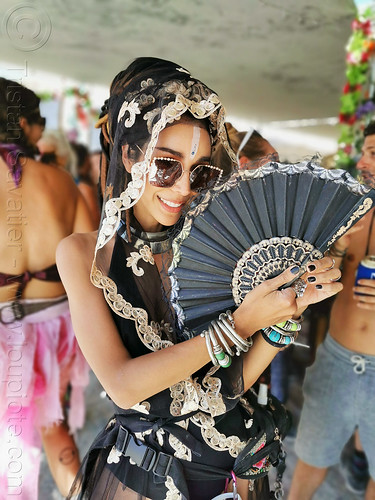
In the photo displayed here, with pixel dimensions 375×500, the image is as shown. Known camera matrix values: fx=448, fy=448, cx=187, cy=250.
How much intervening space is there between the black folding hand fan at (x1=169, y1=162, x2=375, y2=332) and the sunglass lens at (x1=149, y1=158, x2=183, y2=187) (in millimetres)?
112

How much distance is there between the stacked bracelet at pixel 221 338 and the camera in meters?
1.14

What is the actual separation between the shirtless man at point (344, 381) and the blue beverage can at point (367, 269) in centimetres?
9

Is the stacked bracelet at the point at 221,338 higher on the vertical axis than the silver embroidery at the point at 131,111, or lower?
lower

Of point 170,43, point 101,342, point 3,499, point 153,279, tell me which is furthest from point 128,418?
point 170,43

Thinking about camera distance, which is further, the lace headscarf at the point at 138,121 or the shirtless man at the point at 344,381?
the shirtless man at the point at 344,381

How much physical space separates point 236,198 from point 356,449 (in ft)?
7.91

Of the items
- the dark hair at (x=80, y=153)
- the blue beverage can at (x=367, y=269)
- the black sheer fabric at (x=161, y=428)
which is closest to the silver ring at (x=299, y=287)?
the black sheer fabric at (x=161, y=428)

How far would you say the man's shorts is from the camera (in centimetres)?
207

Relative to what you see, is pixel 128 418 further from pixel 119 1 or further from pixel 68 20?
pixel 68 20

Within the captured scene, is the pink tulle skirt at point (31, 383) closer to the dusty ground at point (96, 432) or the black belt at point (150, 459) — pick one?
the dusty ground at point (96, 432)

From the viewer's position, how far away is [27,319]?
238 centimetres

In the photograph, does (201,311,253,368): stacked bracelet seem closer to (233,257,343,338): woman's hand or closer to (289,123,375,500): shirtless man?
(233,257,343,338): woman's hand

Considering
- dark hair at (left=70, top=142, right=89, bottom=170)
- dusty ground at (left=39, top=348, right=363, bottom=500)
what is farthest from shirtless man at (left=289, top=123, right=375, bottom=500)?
dark hair at (left=70, top=142, right=89, bottom=170)

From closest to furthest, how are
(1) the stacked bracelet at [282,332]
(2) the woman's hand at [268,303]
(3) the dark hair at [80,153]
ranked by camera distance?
(2) the woman's hand at [268,303] < (1) the stacked bracelet at [282,332] < (3) the dark hair at [80,153]
